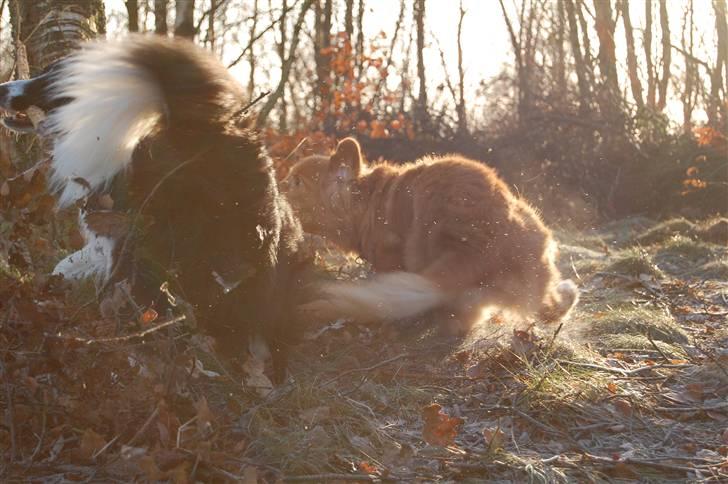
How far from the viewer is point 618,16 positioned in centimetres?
1816

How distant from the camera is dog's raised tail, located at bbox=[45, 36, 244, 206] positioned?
272 centimetres

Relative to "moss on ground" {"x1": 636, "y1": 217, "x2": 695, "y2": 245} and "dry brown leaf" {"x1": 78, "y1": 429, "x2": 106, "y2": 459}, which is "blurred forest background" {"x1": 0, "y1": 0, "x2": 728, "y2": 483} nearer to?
"dry brown leaf" {"x1": 78, "y1": 429, "x2": 106, "y2": 459}

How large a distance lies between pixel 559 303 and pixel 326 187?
2.09m

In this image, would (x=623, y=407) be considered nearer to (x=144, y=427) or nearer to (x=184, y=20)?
(x=144, y=427)

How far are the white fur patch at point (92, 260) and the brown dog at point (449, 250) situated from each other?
1.31 meters

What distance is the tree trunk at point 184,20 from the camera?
16.9 ft

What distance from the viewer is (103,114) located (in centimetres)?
271

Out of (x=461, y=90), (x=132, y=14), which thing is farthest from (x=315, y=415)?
(x=461, y=90)

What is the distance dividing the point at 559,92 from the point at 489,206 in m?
9.89

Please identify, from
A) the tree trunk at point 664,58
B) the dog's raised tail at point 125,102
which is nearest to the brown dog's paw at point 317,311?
the dog's raised tail at point 125,102

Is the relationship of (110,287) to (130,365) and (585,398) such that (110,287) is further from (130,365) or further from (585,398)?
(585,398)

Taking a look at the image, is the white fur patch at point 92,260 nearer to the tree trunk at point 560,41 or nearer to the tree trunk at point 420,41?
the tree trunk at point 420,41

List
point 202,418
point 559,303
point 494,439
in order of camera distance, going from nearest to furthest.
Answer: point 202,418 → point 494,439 → point 559,303

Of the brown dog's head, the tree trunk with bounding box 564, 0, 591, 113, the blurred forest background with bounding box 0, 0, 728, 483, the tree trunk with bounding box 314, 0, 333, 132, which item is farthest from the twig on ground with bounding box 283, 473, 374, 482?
the tree trunk with bounding box 564, 0, 591, 113
